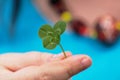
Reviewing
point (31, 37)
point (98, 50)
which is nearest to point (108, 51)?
point (98, 50)

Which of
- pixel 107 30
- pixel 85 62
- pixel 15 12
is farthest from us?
pixel 15 12

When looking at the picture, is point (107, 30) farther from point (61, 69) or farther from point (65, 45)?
point (61, 69)

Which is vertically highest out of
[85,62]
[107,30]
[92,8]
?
[92,8]

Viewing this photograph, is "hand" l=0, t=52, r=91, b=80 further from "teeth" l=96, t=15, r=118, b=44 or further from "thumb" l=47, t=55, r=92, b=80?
"teeth" l=96, t=15, r=118, b=44

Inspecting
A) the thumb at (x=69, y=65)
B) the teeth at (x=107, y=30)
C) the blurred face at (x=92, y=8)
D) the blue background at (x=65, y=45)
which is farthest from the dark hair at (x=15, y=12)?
the thumb at (x=69, y=65)

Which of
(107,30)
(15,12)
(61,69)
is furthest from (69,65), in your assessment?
(15,12)

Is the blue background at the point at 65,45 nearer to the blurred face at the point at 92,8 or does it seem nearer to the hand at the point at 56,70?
the blurred face at the point at 92,8
